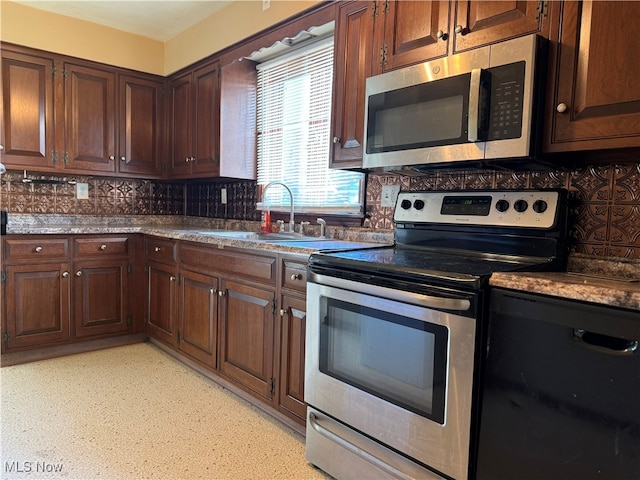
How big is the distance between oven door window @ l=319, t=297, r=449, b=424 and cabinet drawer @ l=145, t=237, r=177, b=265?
5.19 feet

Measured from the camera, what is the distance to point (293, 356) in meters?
2.00

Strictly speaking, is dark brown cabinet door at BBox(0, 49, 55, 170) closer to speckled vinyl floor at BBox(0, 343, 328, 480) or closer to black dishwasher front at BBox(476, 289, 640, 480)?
speckled vinyl floor at BBox(0, 343, 328, 480)

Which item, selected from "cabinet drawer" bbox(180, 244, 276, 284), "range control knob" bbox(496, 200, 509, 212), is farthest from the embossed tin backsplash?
"cabinet drawer" bbox(180, 244, 276, 284)

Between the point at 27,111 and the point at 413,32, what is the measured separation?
2.92 metres

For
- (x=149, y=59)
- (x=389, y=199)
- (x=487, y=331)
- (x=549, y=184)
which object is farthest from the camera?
(x=149, y=59)

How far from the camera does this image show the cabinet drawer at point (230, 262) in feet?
7.05

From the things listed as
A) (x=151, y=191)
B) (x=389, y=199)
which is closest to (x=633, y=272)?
(x=389, y=199)

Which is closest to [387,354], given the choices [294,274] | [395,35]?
[294,274]

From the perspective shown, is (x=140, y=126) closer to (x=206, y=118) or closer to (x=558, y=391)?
(x=206, y=118)

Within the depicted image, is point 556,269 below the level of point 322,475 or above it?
above

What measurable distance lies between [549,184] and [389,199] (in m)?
0.80

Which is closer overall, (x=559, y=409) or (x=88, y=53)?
(x=559, y=409)

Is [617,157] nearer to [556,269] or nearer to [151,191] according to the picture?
[556,269]

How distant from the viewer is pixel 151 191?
4.04 meters
